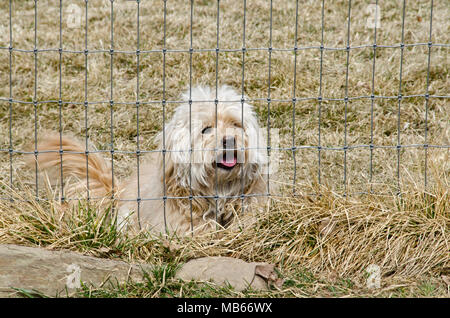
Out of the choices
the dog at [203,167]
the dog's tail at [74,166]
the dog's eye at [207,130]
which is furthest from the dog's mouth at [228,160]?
the dog's tail at [74,166]

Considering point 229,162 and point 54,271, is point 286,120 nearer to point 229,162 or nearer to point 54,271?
point 229,162

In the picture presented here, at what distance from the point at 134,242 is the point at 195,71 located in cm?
304

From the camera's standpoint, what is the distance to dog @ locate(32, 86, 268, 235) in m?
4.14

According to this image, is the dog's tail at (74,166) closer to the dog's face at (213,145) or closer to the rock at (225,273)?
the dog's face at (213,145)

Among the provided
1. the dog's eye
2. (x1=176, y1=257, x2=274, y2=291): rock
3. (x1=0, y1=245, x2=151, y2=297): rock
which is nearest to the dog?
the dog's eye

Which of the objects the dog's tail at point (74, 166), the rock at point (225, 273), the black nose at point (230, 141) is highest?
the black nose at point (230, 141)

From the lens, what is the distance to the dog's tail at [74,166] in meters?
4.41

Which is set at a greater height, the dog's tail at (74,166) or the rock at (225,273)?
the dog's tail at (74,166)

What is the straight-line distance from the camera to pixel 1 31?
7.39m

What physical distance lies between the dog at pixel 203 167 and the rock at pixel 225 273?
40cm

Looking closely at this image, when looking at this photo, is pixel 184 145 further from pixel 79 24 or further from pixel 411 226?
pixel 79 24

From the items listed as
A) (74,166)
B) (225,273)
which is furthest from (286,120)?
(225,273)

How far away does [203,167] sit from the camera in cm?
415

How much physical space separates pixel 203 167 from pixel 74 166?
0.95 metres
